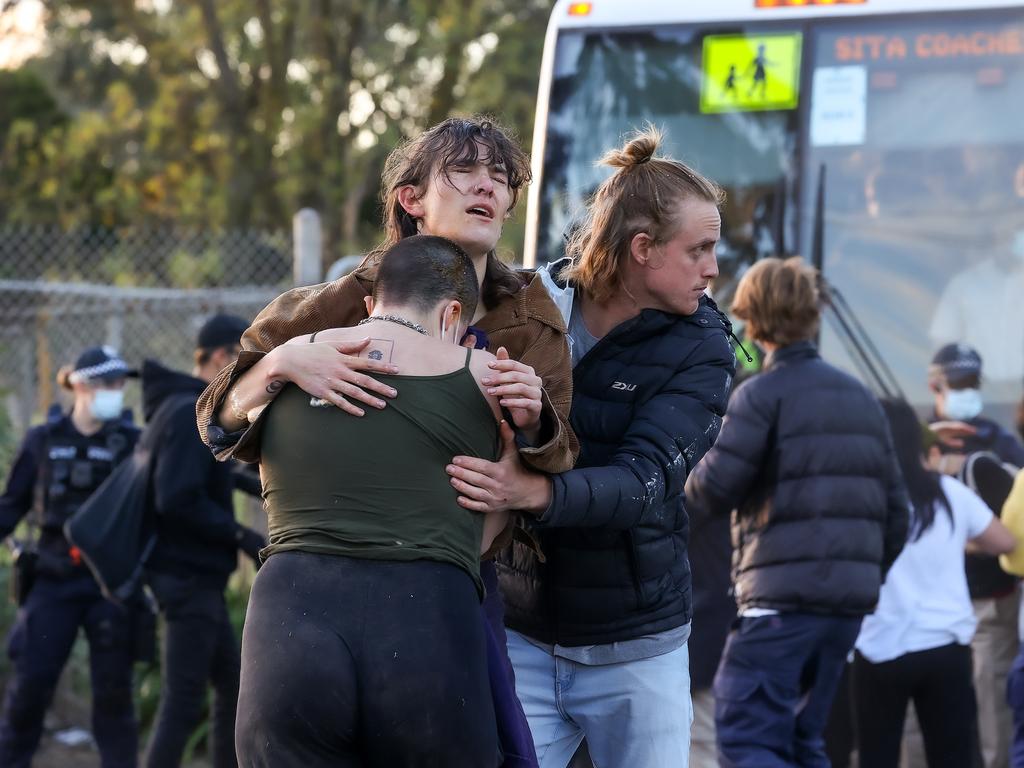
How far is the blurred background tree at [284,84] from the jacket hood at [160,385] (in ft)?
37.0

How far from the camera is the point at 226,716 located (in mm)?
5672

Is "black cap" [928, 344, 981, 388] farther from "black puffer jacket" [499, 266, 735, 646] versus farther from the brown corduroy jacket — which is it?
the brown corduroy jacket

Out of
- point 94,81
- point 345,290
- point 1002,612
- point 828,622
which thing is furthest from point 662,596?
point 94,81

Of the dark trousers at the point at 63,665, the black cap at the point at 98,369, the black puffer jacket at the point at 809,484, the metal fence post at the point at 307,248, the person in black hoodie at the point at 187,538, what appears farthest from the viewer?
the metal fence post at the point at 307,248

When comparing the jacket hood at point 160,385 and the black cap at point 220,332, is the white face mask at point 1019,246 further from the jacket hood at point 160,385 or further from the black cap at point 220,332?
the jacket hood at point 160,385

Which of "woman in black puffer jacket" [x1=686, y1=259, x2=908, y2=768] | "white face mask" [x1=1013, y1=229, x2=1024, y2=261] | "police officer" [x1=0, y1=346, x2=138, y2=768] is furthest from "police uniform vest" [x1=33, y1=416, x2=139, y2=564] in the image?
"white face mask" [x1=1013, y1=229, x2=1024, y2=261]

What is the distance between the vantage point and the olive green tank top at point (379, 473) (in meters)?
2.41

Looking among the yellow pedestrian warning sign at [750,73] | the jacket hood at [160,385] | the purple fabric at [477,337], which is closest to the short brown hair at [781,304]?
Result: the yellow pedestrian warning sign at [750,73]

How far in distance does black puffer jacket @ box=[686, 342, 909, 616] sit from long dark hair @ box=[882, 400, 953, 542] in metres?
0.32

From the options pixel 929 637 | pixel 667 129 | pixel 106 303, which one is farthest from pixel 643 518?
pixel 106 303

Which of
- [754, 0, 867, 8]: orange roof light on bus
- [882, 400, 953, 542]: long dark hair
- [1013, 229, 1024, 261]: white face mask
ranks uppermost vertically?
[754, 0, 867, 8]: orange roof light on bus

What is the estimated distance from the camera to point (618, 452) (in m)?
2.83

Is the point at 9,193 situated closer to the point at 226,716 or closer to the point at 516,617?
the point at 226,716

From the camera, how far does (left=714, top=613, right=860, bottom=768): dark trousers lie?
14.7 ft
